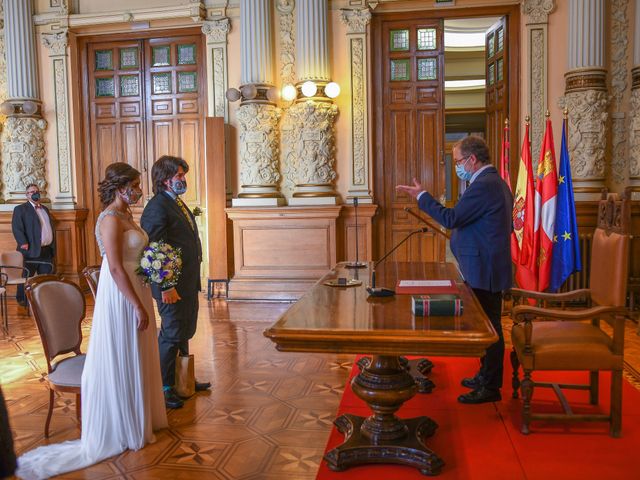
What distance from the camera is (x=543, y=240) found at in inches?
237

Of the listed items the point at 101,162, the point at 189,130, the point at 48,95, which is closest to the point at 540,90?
the point at 189,130

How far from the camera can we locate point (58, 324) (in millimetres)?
3363

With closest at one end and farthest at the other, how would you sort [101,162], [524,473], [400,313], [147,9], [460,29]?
1. [400,313]
2. [524,473]
3. [147,9]
4. [101,162]
5. [460,29]

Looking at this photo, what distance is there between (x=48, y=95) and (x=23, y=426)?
5988mm

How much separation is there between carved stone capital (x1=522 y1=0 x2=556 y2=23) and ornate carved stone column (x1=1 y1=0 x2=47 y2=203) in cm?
635

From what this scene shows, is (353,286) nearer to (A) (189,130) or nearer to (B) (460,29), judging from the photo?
(A) (189,130)

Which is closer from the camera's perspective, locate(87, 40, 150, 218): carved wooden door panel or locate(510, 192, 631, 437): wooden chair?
locate(510, 192, 631, 437): wooden chair

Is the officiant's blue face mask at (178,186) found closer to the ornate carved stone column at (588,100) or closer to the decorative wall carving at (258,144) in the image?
the decorative wall carving at (258,144)

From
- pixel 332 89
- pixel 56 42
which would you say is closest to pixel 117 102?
pixel 56 42

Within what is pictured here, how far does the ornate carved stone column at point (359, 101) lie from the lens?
743 centimetres

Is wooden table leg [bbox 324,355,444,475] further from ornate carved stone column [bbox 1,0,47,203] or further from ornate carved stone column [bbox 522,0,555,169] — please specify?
ornate carved stone column [bbox 1,0,47,203]

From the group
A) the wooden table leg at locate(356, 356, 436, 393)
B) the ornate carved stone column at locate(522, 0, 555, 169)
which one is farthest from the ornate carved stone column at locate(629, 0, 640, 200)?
the wooden table leg at locate(356, 356, 436, 393)

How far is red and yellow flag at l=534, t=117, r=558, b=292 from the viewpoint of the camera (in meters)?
5.99

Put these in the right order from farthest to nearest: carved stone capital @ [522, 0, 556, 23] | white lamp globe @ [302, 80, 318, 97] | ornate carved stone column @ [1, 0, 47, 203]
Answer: ornate carved stone column @ [1, 0, 47, 203], white lamp globe @ [302, 80, 318, 97], carved stone capital @ [522, 0, 556, 23]
